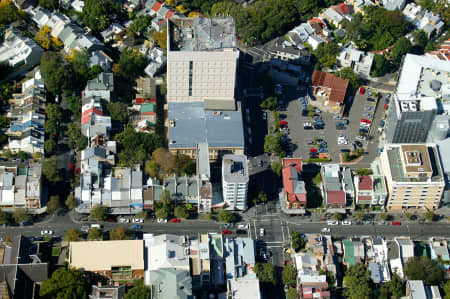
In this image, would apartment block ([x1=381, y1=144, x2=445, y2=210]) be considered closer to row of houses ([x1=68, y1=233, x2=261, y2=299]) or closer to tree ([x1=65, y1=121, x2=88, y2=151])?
row of houses ([x1=68, y1=233, x2=261, y2=299])

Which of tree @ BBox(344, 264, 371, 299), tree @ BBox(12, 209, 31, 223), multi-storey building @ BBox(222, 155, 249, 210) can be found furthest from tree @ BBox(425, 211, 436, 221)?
tree @ BBox(12, 209, 31, 223)

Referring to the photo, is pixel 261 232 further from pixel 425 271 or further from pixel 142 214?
pixel 425 271

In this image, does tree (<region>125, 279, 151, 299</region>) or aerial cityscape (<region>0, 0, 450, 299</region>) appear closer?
tree (<region>125, 279, 151, 299</region>)

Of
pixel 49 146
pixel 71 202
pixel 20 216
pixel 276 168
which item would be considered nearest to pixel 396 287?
pixel 276 168

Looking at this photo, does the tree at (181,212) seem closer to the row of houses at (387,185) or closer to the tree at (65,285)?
the row of houses at (387,185)

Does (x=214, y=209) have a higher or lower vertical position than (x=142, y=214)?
higher
